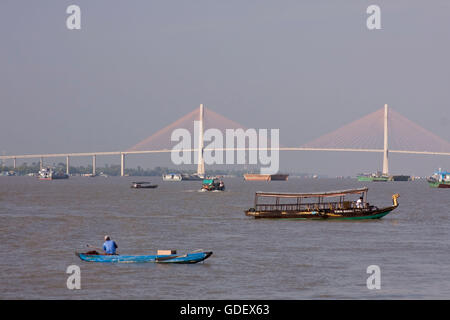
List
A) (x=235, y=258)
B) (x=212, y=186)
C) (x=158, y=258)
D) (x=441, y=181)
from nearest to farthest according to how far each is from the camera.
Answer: (x=158, y=258)
(x=235, y=258)
(x=212, y=186)
(x=441, y=181)

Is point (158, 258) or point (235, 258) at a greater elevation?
point (158, 258)

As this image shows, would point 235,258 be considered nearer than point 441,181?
Yes

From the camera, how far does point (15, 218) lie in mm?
63875

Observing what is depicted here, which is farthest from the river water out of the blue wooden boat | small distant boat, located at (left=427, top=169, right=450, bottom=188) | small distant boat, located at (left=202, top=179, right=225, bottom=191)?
small distant boat, located at (left=427, top=169, right=450, bottom=188)

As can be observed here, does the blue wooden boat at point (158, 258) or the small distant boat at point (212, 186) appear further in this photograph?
the small distant boat at point (212, 186)

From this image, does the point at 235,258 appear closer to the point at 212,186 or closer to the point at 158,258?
the point at 158,258

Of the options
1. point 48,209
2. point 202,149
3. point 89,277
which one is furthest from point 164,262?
point 202,149

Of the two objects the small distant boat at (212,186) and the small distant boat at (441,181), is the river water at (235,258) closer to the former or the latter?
the small distant boat at (212,186)

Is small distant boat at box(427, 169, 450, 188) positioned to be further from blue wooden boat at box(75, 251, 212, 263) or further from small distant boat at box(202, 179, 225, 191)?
blue wooden boat at box(75, 251, 212, 263)

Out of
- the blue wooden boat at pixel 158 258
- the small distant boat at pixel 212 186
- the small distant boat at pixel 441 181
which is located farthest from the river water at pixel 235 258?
the small distant boat at pixel 441 181

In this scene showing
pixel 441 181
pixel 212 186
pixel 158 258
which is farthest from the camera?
pixel 441 181

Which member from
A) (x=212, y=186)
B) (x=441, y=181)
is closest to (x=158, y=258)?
(x=212, y=186)

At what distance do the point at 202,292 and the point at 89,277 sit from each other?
5.74m
